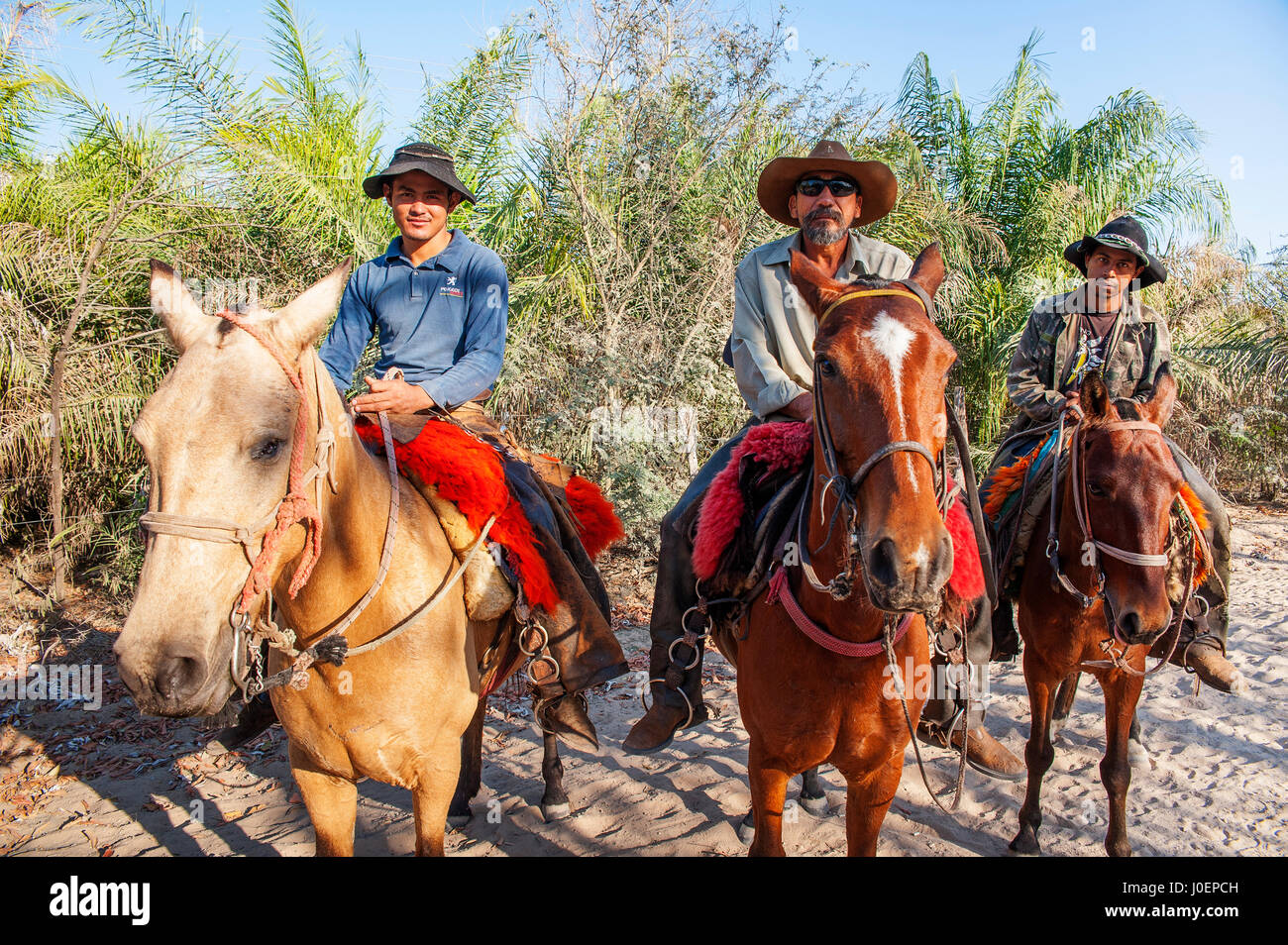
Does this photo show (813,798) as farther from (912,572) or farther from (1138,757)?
(912,572)

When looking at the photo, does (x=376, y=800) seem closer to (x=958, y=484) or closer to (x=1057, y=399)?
(x=958, y=484)

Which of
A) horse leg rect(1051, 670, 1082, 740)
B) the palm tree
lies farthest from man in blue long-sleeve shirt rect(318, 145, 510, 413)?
the palm tree

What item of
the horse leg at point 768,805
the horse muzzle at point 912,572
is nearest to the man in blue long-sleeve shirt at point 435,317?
the horse leg at point 768,805

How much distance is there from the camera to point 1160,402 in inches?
159

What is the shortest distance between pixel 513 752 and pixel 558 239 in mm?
6715

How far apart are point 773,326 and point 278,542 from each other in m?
2.47

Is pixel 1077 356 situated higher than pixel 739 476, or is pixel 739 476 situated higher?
pixel 1077 356

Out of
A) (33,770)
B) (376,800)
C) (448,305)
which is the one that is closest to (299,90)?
(448,305)

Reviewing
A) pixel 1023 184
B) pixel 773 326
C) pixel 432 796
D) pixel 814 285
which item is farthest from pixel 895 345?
pixel 1023 184

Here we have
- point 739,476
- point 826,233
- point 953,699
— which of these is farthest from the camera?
point 826,233

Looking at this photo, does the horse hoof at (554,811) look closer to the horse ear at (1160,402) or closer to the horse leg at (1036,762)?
the horse leg at (1036,762)

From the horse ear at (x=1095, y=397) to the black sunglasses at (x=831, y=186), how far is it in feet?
5.38

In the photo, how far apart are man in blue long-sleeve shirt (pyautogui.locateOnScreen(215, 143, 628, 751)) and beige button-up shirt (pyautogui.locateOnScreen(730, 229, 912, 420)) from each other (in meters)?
1.21

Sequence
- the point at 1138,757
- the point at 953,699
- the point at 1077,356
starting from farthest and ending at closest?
the point at 1138,757 < the point at 1077,356 < the point at 953,699
